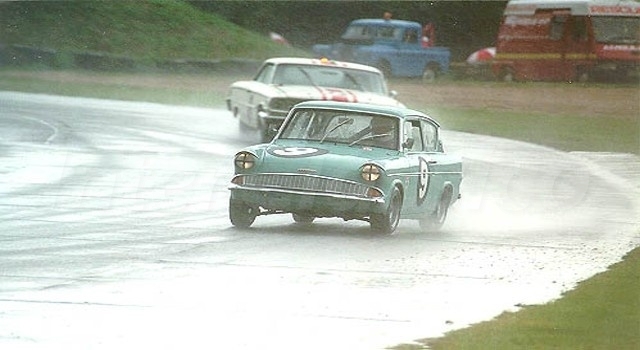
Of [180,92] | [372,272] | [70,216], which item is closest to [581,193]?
[70,216]

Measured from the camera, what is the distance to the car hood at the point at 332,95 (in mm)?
20203

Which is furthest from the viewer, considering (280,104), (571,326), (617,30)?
(617,30)

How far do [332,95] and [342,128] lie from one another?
281 inches

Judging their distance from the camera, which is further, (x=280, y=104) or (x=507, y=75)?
(x=507, y=75)

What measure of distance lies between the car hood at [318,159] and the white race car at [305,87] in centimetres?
722

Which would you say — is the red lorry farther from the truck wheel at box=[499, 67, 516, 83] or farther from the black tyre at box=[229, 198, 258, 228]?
the black tyre at box=[229, 198, 258, 228]

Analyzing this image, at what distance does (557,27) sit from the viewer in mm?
26484

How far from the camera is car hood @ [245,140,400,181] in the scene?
1232 cm

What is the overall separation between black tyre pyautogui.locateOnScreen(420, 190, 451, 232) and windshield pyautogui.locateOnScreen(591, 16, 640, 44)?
23.3 ft

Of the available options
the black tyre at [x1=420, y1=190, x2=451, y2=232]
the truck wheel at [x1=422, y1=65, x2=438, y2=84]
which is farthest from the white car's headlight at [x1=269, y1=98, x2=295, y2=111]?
the black tyre at [x1=420, y1=190, x2=451, y2=232]

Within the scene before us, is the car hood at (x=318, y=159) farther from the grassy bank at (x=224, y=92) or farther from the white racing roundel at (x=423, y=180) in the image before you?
the grassy bank at (x=224, y=92)

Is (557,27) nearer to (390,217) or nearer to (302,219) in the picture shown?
(302,219)

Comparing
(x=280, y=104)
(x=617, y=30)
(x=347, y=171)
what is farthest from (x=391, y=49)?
(x=347, y=171)

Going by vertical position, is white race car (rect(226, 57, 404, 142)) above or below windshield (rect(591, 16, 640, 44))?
below
